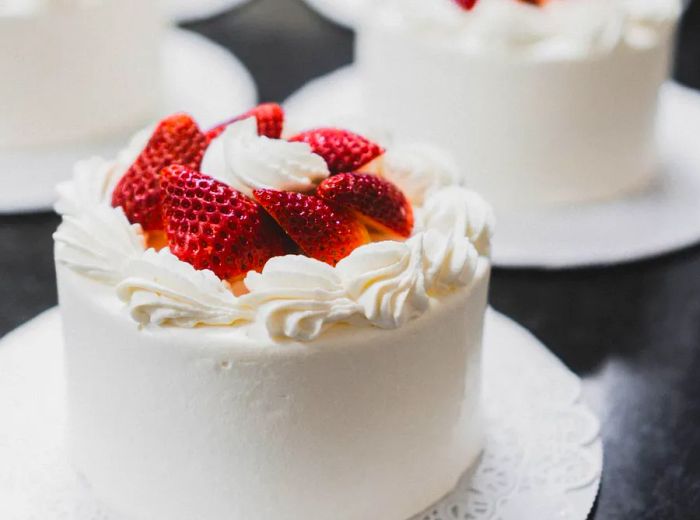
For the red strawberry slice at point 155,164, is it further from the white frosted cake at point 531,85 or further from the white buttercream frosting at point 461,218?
the white frosted cake at point 531,85

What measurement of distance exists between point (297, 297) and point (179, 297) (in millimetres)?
133

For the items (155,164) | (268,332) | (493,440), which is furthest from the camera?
(493,440)

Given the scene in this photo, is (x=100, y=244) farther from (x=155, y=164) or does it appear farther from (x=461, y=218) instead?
(x=461, y=218)

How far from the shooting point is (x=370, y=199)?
4.93 ft

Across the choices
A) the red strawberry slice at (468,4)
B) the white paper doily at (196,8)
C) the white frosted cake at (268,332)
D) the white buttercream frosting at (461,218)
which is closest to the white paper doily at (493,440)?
the white frosted cake at (268,332)

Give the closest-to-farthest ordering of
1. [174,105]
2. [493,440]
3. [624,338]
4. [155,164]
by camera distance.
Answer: [155,164]
[493,440]
[624,338]
[174,105]

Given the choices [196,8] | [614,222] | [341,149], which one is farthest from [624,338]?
[196,8]

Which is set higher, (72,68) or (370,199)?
(370,199)

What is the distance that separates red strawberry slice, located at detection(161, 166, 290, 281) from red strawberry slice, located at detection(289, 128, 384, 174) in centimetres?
14

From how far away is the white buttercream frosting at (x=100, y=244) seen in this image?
1.45 metres

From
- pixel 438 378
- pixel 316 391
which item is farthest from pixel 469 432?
pixel 316 391

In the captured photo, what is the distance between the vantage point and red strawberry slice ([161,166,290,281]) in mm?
1426

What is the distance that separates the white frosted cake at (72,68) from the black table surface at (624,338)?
33 cm

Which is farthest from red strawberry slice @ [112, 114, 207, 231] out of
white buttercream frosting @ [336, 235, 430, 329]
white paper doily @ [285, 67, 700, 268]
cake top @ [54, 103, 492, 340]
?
white paper doily @ [285, 67, 700, 268]
